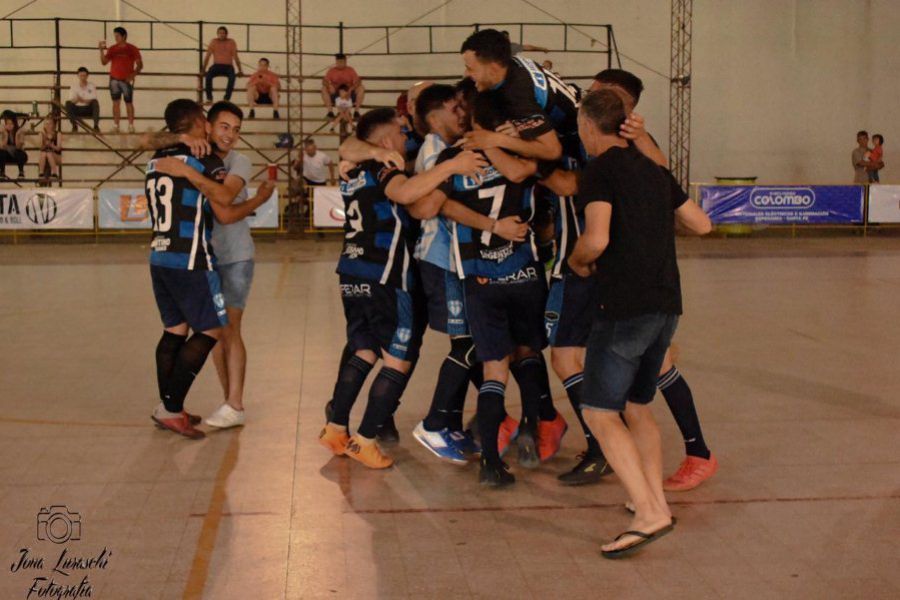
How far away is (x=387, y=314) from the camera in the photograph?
6027 millimetres

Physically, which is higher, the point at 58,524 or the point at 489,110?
the point at 489,110

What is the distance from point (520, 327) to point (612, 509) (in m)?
1.13

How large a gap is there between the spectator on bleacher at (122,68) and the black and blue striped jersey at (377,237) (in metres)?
17.2

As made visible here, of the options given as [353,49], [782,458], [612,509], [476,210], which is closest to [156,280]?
[476,210]

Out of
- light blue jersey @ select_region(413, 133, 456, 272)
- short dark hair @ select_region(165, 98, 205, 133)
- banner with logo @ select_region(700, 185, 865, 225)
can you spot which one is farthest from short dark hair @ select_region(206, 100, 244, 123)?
banner with logo @ select_region(700, 185, 865, 225)

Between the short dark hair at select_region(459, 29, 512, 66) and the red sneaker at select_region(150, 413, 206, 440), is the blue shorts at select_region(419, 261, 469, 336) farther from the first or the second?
the red sneaker at select_region(150, 413, 206, 440)

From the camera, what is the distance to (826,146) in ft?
83.8

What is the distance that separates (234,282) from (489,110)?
85.5 inches

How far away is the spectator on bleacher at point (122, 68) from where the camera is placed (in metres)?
21.7

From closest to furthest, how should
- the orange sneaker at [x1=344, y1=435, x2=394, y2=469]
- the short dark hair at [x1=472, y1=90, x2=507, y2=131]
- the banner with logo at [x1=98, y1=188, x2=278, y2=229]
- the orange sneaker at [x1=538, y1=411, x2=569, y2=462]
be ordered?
the short dark hair at [x1=472, y1=90, x2=507, y2=131] < the orange sneaker at [x1=344, y1=435, x2=394, y2=469] < the orange sneaker at [x1=538, y1=411, x2=569, y2=462] < the banner with logo at [x1=98, y1=188, x2=278, y2=229]

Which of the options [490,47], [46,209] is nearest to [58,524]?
[490,47]

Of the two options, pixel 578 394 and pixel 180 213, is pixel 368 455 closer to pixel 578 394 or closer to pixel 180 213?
pixel 578 394

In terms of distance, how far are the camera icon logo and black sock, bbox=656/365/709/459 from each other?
2.80 meters

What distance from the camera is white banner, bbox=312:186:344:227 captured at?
69.6ft
